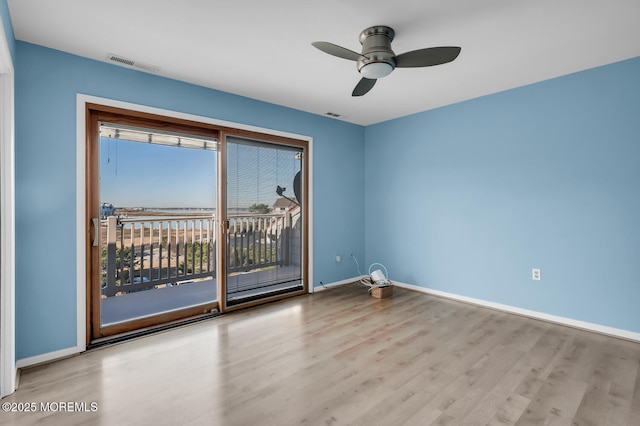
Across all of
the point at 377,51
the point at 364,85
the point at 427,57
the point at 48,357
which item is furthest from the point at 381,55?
the point at 48,357

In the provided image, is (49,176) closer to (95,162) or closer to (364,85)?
(95,162)

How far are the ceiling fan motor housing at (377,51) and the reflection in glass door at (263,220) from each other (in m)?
1.91

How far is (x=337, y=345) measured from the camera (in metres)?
2.67

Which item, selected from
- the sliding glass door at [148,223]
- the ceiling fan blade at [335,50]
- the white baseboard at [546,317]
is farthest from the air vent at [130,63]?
the white baseboard at [546,317]

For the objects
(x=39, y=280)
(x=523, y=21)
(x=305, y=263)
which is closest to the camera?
(x=523, y=21)

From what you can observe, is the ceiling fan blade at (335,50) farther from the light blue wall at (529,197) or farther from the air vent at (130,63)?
the light blue wall at (529,197)

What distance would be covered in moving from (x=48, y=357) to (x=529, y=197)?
4.76 meters

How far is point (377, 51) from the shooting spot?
2.26 metres

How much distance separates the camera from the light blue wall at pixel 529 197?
2801 millimetres

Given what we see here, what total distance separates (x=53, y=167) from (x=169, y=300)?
206 cm

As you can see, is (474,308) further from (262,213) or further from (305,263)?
(262,213)

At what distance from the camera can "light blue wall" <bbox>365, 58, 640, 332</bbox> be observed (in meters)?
2.80

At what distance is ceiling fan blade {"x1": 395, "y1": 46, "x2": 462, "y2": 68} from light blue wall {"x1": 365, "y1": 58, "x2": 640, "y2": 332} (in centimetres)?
176

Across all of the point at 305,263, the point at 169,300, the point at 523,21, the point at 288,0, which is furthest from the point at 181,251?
the point at 523,21
